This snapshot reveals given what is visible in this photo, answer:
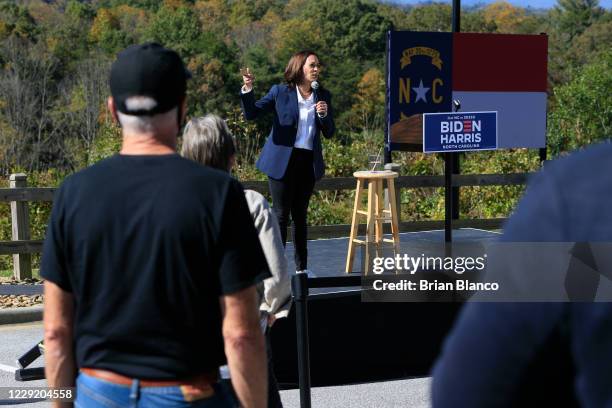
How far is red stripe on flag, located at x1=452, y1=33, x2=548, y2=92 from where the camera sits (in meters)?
12.7

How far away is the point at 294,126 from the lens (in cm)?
865

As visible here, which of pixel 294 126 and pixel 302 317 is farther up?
pixel 294 126

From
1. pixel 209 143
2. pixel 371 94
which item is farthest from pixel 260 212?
pixel 371 94

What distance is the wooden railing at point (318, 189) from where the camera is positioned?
11.3m

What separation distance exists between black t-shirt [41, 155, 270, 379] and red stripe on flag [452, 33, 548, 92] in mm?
10258

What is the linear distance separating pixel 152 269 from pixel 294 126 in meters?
6.21

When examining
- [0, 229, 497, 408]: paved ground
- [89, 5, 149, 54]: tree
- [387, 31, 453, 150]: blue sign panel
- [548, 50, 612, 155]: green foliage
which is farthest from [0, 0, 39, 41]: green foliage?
[0, 229, 497, 408]: paved ground

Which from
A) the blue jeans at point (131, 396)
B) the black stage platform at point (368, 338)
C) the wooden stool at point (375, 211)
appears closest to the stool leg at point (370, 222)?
the wooden stool at point (375, 211)

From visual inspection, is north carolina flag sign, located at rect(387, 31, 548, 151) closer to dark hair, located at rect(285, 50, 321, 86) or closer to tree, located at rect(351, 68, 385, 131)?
dark hair, located at rect(285, 50, 321, 86)

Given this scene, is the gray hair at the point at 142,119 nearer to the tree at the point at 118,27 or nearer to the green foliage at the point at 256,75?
the green foliage at the point at 256,75

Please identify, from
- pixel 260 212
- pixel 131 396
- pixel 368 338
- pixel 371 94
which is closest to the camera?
pixel 131 396

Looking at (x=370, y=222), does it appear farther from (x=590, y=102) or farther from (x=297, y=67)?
(x=590, y=102)

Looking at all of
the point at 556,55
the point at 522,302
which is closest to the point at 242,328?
the point at 522,302

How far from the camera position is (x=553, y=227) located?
1219 millimetres
